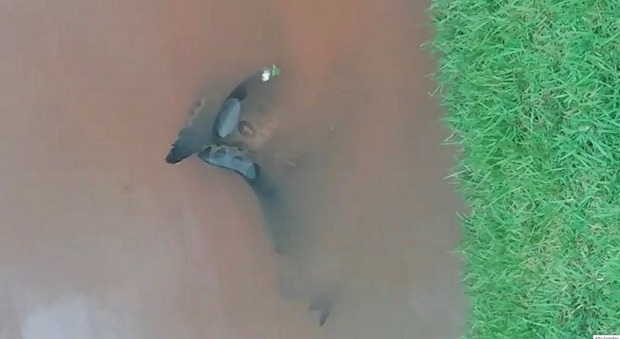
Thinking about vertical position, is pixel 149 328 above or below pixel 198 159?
below

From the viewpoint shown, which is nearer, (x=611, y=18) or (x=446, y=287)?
(x=611, y=18)

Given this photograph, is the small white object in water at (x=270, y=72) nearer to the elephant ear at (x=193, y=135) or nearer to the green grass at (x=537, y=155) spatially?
the elephant ear at (x=193, y=135)

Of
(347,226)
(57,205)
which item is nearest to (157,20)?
(57,205)

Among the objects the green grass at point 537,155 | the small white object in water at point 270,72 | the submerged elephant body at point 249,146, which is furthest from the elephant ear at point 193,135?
the green grass at point 537,155

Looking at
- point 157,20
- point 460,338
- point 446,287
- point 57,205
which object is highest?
point 157,20

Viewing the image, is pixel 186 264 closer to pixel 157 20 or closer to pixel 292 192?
pixel 292 192

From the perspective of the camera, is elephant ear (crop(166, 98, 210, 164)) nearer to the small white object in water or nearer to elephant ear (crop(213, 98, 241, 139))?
elephant ear (crop(213, 98, 241, 139))
